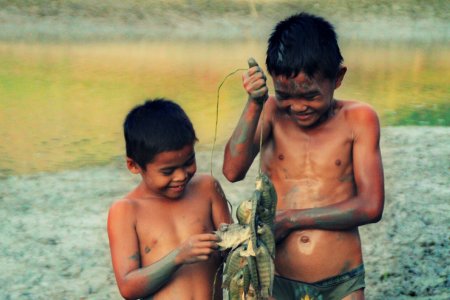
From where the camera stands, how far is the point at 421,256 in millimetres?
5402

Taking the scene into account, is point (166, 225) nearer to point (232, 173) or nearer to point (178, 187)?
point (178, 187)

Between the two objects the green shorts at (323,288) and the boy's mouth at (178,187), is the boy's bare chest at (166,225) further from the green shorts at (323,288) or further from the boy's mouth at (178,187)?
the green shorts at (323,288)

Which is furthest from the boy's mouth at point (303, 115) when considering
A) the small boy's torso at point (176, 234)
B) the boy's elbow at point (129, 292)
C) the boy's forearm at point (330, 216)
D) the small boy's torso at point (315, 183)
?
the boy's elbow at point (129, 292)

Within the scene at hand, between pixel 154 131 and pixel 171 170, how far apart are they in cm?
17

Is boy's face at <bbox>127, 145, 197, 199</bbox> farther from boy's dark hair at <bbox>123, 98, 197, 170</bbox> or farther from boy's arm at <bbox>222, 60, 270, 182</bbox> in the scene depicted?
boy's arm at <bbox>222, 60, 270, 182</bbox>

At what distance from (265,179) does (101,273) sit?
299 centimetres

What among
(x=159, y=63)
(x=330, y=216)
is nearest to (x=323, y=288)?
(x=330, y=216)

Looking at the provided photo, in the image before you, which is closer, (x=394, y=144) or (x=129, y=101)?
(x=394, y=144)

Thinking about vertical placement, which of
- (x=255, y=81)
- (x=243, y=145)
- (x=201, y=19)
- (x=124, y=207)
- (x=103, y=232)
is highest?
(x=255, y=81)

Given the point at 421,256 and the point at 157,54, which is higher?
the point at 421,256

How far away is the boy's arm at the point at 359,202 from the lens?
3.15 metres

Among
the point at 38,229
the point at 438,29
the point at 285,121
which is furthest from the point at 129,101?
the point at 438,29

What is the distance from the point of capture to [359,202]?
3176 mm

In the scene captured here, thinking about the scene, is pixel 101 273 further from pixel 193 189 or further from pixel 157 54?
pixel 157 54
